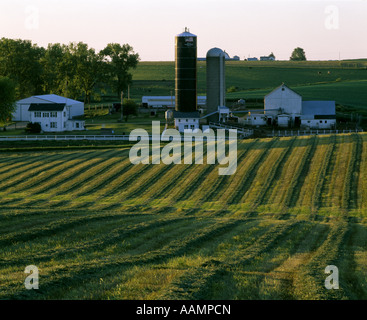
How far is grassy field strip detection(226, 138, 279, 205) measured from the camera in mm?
35750

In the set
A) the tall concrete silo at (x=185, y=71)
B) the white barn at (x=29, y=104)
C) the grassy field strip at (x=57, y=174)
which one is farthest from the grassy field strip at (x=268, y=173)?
the white barn at (x=29, y=104)

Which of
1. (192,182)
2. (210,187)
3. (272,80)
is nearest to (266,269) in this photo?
(210,187)

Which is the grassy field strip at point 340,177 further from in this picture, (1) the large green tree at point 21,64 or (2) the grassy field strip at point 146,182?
(1) the large green tree at point 21,64

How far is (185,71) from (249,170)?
41.5 meters

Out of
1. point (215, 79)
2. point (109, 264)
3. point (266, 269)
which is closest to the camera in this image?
point (266, 269)

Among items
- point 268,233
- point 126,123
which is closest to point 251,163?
point 268,233

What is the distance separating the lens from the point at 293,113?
270ft

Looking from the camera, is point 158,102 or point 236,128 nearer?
point 236,128

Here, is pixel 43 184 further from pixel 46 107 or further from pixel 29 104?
pixel 29 104

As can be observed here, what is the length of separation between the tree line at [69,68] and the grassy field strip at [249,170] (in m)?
68.7

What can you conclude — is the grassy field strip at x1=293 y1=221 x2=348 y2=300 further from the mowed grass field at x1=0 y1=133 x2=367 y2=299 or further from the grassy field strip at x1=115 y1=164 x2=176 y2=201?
the grassy field strip at x1=115 y1=164 x2=176 y2=201

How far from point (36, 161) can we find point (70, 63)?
71.6 m

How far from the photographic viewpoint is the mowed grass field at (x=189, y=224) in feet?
43.9
